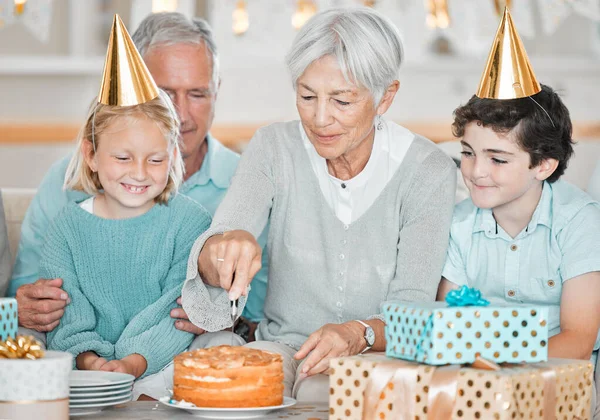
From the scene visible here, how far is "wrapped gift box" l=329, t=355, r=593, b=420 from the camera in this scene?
138 cm

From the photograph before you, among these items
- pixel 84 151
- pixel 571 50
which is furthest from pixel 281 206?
pixel 571 50

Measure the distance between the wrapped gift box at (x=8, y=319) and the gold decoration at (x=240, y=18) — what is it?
12.9 feet

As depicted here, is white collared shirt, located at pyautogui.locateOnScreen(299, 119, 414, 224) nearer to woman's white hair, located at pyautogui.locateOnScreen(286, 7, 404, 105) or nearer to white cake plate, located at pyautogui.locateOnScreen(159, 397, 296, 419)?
woman's white hair, located at pyautogui.locateOnScreen(286, 7, 404, 105)

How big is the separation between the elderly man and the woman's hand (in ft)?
2.63

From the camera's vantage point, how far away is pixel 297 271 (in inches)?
86.5

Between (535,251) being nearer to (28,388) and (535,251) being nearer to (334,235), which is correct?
(334,235)

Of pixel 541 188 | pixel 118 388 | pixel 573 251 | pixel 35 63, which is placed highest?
pixel 35 63

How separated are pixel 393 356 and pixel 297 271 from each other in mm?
712

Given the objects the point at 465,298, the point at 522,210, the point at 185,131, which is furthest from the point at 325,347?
the point at 185,131

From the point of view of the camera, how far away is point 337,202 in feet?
7.24

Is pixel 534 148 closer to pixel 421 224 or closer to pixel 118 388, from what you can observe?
pixel 421 224

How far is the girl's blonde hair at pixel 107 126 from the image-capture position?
223 cm

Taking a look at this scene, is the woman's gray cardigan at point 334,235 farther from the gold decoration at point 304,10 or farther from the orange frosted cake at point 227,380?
the gold decoration at point 304,10

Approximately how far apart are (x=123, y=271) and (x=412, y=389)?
1001mm
